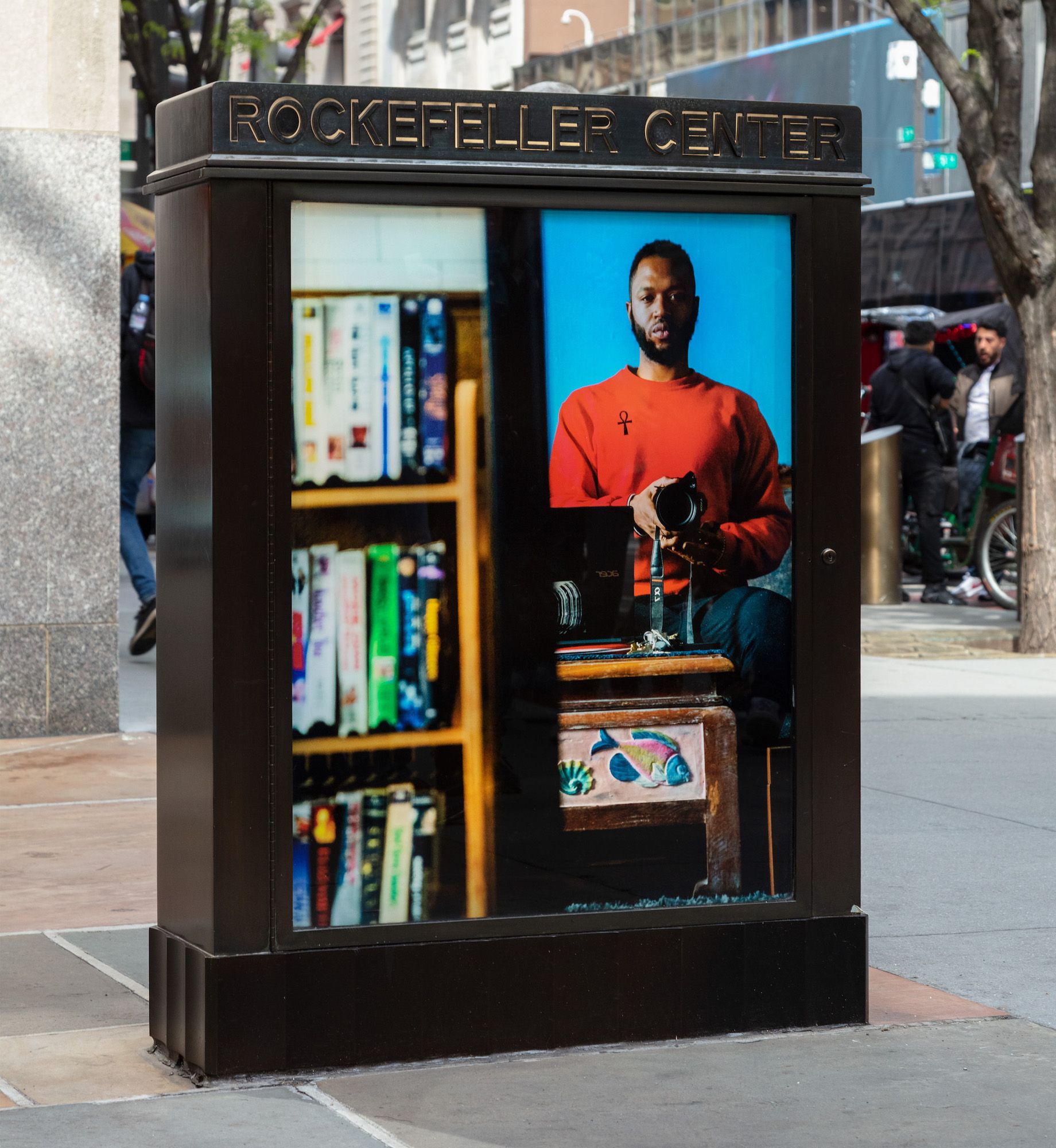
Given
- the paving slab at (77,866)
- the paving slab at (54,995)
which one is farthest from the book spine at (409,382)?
the paving slab at (77,866)

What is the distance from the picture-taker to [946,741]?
28.3ft

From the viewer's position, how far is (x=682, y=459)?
414 centimetres

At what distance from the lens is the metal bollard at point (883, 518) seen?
14.8 metres

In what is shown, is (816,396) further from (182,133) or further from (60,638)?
(60,638)

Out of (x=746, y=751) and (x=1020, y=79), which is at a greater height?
(x=1020, y=79)

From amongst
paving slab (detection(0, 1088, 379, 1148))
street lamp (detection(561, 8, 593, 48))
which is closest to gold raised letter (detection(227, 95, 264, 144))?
paving slab (detection(0, 1088, 379, 1148))

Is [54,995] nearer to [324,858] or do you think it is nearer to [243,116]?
[324,858]

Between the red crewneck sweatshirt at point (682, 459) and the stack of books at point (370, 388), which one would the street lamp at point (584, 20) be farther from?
the stack of books at point (370, 388)

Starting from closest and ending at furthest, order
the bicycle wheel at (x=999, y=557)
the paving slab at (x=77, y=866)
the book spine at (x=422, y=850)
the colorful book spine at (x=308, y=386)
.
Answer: the colorful book spine at (x=308, y=386) < the book spine at (x=422, y=850) < the paving slab at (x=77, y=866) < the bicycle wheel at (x=999, y=557)

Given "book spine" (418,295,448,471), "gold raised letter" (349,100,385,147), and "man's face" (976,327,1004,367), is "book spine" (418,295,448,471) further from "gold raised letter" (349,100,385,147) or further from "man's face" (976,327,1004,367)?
"man's face" (976,327,1004,367)

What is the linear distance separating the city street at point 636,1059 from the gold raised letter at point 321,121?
1757 mm

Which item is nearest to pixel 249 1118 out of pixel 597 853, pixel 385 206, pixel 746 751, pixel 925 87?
pixel 597 853

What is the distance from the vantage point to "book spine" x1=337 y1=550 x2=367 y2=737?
156 inches

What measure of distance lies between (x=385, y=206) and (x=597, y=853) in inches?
55.8
